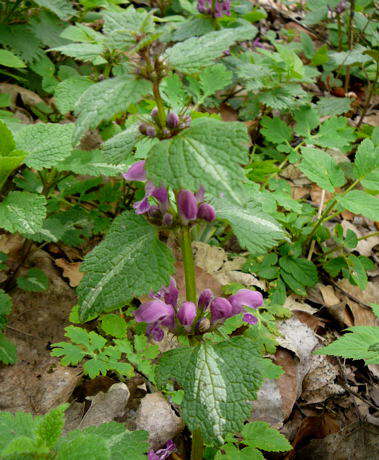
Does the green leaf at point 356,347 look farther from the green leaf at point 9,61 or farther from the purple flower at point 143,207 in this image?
the green leaf at point 9,61

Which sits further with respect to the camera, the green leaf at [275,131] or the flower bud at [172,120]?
the green leaf at [275,131]

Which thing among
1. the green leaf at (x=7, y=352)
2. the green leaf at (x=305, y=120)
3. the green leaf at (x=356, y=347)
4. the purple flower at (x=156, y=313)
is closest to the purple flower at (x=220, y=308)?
the purple flower at (x=156, y=313)

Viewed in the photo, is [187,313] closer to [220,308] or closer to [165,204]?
[220,308]

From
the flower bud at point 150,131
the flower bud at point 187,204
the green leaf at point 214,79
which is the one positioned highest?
the flower bud at point 150,131

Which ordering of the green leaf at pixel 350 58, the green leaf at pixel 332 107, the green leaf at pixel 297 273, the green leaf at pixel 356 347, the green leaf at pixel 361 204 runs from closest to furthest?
the green leaf at pixel 356 347 → the green leaf at pixel 361 204 → the green leaf at pixel 297 273 → the green leaf at pixel 350 58 → the green leaf at pixel 332 107

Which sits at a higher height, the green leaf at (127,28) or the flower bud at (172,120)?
the green leaf at (127,28)
